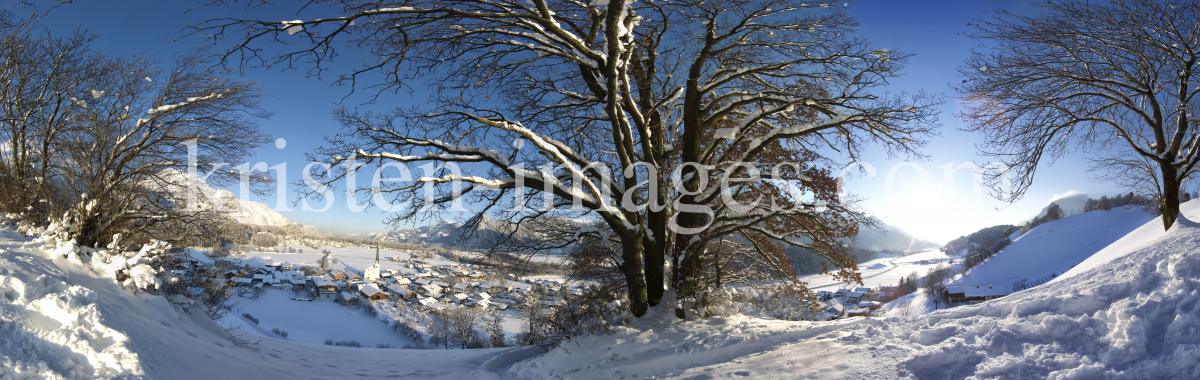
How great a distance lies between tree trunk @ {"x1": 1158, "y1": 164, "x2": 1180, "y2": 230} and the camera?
7.61 metres

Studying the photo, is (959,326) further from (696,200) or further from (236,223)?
(236,223)

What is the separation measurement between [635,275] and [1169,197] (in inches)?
375

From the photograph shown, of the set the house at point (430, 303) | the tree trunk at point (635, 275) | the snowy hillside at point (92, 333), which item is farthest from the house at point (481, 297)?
the tree trunk at point (635, 275)

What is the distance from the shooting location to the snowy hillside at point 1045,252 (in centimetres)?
3688

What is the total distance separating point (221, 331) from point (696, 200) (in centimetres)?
860

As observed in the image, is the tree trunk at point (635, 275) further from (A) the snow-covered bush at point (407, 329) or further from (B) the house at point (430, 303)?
(B) the house at point (430, 303)

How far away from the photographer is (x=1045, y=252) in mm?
44281

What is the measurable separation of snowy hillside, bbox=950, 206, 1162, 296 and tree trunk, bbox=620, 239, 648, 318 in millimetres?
38821

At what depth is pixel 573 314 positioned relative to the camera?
746 cm

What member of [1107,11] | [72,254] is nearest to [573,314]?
[72,254]

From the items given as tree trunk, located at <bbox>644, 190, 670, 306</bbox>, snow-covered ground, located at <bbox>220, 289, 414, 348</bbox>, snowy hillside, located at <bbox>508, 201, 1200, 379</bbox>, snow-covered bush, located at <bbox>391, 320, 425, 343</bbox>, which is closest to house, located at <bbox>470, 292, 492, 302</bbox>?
snow-covered bush, located at <bbox>391, 320, 425, 343</bbox>

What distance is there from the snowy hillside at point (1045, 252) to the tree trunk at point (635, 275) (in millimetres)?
38821

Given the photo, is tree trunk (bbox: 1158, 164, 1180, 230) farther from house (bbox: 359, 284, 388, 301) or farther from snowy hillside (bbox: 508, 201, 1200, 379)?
house (bbox: 359, 284, 388, 301)

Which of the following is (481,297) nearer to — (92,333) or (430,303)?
(430,303)
